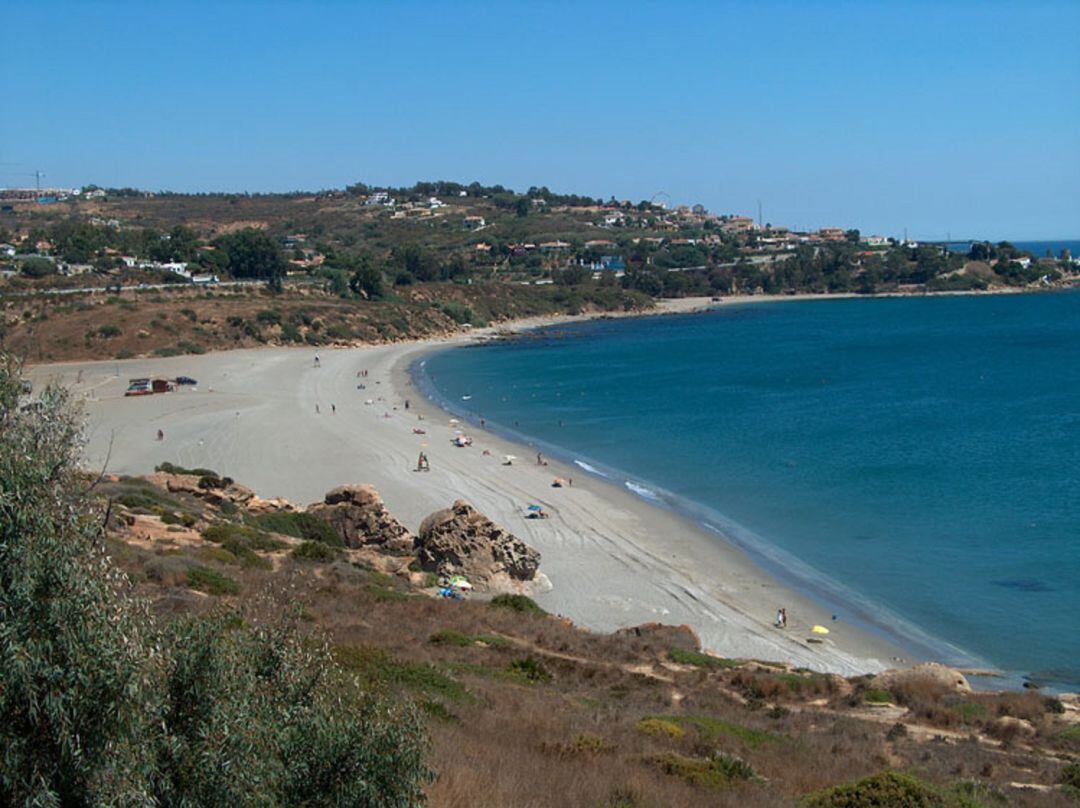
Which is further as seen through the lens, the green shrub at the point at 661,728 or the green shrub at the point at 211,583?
the green shrub at the point at 211,583

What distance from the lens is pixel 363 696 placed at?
6.90m

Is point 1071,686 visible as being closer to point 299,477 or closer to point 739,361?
point 299,477

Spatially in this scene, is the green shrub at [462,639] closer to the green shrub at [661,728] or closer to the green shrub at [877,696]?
the green shrub at [661,728]

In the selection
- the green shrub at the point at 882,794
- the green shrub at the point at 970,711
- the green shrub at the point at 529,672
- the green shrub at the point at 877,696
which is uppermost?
the green shrub at the point at 882,794

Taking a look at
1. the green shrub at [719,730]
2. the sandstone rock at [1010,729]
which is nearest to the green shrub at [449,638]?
the green shrub at [719,730]

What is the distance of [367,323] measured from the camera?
97.1 m

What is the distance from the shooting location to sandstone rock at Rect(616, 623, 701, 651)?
19562 mm

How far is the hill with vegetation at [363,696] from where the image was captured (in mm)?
5176

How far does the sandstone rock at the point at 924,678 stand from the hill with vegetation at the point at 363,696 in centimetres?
9

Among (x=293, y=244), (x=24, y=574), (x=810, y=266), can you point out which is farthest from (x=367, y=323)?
(x=810, y=266)

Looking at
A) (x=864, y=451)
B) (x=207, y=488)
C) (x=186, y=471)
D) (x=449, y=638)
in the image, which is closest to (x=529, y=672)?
(x=449, y=638)

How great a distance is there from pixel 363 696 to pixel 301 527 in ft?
62.2

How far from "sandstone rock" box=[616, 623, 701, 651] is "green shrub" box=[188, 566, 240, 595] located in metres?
7.80

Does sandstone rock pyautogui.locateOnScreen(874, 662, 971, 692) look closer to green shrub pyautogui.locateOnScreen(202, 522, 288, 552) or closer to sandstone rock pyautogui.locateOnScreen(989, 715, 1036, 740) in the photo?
sandstone rock pyautogui.locateOnScreen(989, 715, 1036, 740)
